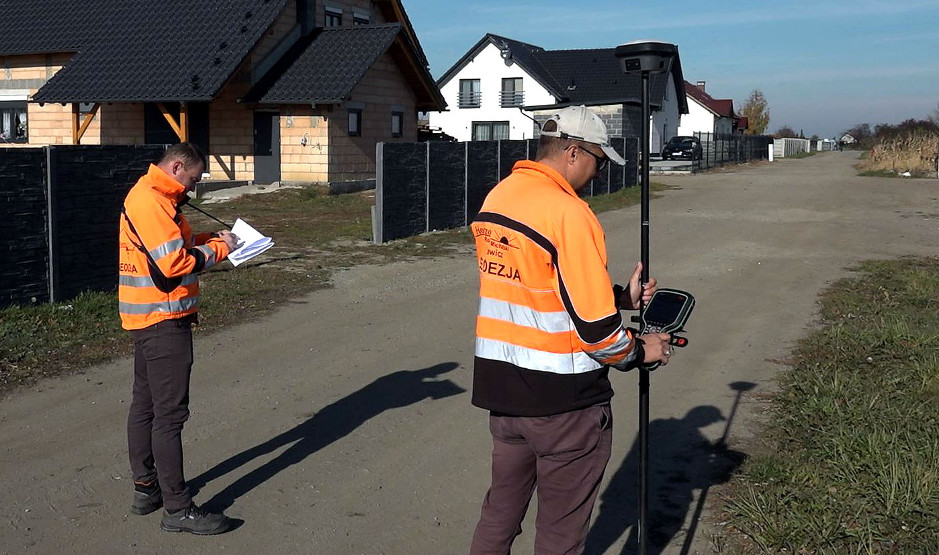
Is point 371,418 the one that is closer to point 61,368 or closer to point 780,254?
point 61,368

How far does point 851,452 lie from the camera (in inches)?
217

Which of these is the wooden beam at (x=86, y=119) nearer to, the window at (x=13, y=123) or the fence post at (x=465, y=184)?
the window at (x=13, y=123)

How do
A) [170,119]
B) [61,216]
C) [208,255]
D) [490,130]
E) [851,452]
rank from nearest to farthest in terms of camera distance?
[208,255] → [851,452] → [61,216] → [170,119] → [490,130]

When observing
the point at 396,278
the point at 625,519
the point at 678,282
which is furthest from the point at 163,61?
the point at 625,519

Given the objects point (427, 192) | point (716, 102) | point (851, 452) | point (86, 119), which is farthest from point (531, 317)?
point (716, 102)

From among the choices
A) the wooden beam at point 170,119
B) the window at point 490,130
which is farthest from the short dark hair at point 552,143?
the window at point 490,130

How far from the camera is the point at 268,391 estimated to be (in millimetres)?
7438

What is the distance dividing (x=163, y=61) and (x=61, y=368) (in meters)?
22.2

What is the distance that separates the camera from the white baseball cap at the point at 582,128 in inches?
133

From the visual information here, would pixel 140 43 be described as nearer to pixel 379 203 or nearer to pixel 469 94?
pixel 379 203

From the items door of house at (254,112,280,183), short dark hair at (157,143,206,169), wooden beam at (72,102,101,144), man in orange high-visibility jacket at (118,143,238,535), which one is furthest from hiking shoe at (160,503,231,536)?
wooden beam at (72,102,101,144)

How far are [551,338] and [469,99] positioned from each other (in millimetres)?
56339

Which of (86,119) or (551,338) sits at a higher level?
(86,119)

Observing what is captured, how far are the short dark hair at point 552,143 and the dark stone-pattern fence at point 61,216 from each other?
774 cm
